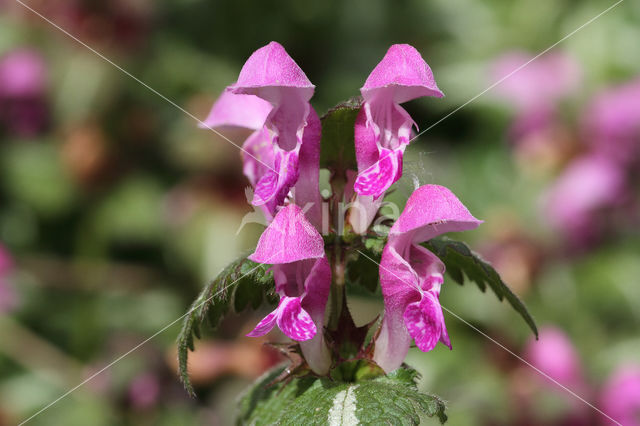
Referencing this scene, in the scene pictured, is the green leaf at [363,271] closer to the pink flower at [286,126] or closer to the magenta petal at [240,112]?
the pink flower at [286,126]

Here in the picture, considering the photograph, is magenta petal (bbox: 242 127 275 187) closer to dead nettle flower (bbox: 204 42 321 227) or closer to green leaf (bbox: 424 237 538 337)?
dead nettle flower (bbox: 204 42 321 227)

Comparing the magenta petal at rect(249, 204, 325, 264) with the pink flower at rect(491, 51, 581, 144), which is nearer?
the magenta petal at rect(249, 204, 325, 264)

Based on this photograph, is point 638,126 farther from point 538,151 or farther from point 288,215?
point 288,215

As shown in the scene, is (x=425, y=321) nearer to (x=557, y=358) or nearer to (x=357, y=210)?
(x=357, y=210)

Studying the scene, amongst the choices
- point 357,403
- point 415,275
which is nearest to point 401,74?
point 415,275

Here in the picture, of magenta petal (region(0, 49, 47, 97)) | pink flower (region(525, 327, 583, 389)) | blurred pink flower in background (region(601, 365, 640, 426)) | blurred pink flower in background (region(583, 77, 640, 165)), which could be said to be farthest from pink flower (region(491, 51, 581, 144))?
magenta petal (region(0, 49, 47, 97))

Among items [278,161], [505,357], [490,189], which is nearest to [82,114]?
[490,189]

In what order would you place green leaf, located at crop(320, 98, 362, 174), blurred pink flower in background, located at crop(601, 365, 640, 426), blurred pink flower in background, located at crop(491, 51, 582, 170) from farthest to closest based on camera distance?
1. blurred pink flower in background, located at crop(491, 51, 582, 170)
2. blurred pink flower in background, located at crop(601, 365, 640, 426)
3. green leaf, located at crop(320, 98, 362, 174)
